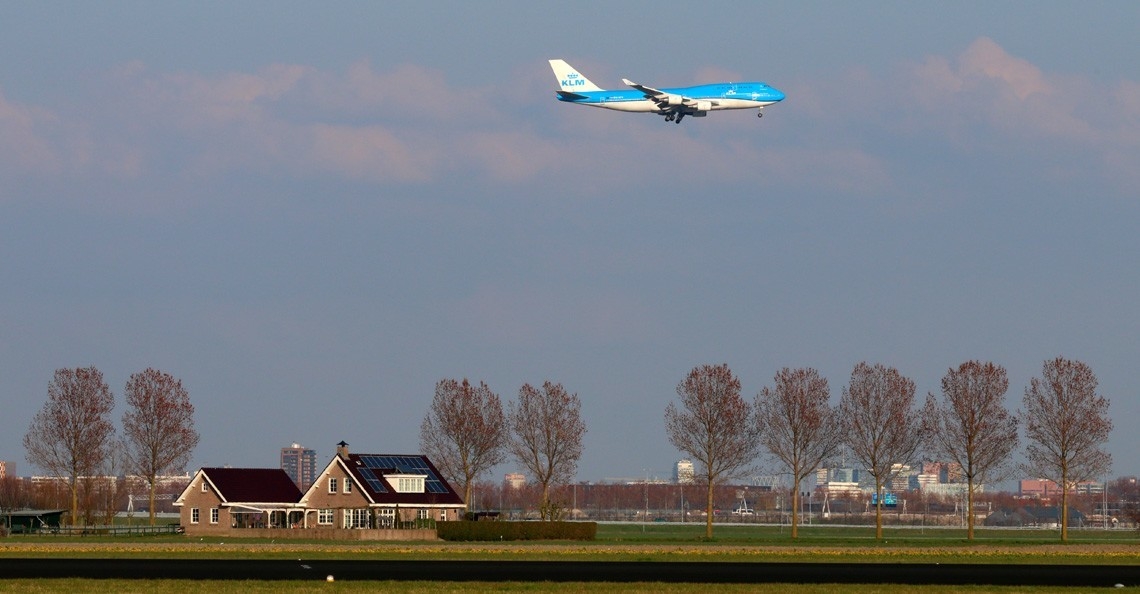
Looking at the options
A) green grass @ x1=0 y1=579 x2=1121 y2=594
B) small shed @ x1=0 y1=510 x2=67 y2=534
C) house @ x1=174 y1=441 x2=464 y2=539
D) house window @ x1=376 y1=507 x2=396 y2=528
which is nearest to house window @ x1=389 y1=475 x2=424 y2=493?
house @ x1=174 y1=441 x2=464 y2=539

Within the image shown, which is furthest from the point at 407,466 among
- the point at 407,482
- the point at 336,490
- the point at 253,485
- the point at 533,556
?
the point at 533,556

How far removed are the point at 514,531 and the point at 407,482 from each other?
2536 cm

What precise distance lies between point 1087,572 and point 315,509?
7540 centimetres

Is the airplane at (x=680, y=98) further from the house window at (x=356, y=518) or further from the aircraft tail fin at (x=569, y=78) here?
the house window at (x=356, y=518)

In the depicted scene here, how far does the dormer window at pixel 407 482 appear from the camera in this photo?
117250 mm

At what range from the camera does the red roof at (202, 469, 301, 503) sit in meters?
118

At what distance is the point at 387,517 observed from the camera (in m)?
115

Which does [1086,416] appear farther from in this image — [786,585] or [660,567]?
[786,585]

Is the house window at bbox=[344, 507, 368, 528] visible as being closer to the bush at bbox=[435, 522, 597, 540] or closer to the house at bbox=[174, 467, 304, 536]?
the house at bbox=[174, 467, 304, 536]

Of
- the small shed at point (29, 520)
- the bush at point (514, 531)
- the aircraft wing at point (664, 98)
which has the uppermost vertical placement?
the aircraft wing at point (664, 98)

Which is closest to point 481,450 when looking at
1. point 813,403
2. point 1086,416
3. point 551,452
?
point 551,452

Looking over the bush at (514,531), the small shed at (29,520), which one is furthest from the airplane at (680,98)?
the small shed at (29,520)

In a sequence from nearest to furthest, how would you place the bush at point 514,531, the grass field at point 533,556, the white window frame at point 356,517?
the grass field at point 533,556
the bush at point 514,531
the white window frame at point 356,517

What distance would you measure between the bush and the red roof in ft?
91.5
